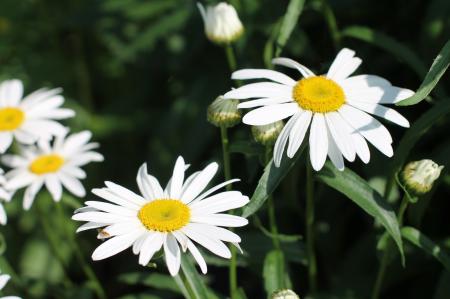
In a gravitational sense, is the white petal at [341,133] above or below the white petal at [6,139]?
below

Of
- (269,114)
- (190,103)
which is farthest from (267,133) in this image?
(190,103)

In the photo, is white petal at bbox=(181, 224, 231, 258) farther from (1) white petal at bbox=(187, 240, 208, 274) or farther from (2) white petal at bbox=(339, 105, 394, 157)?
(2) white petal at bbox=(339, 105, 394, 157)

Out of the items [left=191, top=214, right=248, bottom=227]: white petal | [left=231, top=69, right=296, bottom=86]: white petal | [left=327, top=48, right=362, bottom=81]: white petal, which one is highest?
[left=327, top=48, right=362, bottom=81]: white petal

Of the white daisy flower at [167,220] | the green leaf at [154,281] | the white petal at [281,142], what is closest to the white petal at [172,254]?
the white daisy flower at [167,220]

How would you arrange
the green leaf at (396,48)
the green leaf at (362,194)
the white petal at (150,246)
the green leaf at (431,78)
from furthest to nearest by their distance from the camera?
the green leaf at (396,48) → the green leaf at (362,194) → the green leaf at (431,78) → the white petal at (150,246)

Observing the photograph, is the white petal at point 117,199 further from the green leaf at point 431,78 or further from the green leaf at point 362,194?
the green leaf at point 431,78

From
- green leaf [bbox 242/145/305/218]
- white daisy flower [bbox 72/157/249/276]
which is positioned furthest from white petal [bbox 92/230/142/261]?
green leaf [bbox 242/145/305/218]

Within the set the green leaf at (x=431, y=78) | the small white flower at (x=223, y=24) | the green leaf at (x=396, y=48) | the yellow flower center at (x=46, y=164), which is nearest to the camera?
Answer: the green leaf at (x=431, y=78)
